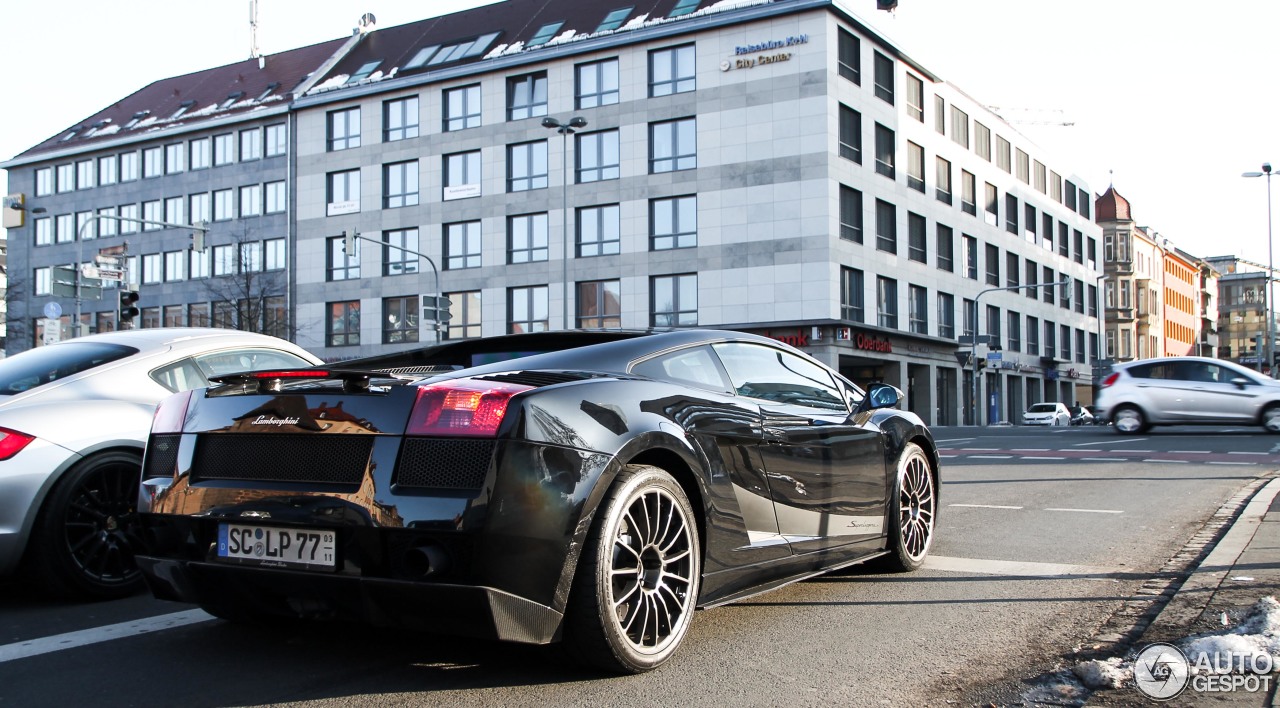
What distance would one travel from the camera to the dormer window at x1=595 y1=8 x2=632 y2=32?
4478 cm

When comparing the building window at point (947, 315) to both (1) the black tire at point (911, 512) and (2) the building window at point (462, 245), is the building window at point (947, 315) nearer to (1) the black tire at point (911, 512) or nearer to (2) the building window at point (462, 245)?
(2) the building window at point (462, 245)

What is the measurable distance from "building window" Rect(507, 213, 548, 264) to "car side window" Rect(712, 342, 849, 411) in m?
39.9

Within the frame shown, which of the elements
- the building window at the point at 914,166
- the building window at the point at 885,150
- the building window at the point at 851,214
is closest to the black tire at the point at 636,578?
the building window at the point at 851,214

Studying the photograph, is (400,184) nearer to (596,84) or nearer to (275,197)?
(275,197)

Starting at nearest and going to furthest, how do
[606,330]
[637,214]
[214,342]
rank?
[606,330]
[214,342]
[637,214]

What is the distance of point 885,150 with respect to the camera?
149 ft

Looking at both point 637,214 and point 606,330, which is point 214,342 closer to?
point 606,330

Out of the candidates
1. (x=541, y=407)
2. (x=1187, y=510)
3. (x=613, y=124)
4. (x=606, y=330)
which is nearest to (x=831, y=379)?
(x=606, y=330)

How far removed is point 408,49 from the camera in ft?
169

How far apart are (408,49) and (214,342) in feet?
157

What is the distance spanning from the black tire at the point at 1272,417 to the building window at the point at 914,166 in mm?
24124

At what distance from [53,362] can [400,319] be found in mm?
43399

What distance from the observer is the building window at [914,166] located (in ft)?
154

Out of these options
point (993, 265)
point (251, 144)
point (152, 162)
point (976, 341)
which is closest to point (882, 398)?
point (976, 341)
